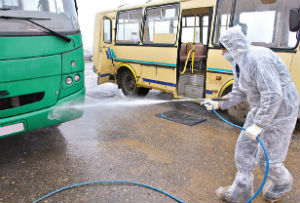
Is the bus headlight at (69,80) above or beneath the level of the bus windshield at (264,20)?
beneath

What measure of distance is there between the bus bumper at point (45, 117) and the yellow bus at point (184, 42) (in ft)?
10.1

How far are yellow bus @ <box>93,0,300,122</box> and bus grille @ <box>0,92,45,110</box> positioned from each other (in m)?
3.67

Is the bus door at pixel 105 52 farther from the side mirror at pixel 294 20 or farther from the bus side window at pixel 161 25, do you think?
the side mirror at pixel 294 20

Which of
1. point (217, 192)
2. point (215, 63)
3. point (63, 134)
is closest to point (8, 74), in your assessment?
point (63, 134)

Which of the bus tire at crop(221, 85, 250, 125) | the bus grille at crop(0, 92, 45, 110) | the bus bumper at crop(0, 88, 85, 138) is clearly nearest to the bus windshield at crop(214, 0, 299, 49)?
the bus tire at crop(221, 85, 250, 125)

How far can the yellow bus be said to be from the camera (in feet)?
15.3

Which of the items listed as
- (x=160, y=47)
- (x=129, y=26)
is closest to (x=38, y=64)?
(x=160, y=47)

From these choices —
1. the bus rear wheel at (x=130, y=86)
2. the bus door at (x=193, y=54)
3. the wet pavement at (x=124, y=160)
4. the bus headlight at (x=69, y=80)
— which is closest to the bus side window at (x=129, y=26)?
the bus rear wheel at (x=130, y=86)

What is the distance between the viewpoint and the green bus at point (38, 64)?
3.08m

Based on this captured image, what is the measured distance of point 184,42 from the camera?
7.25 metres

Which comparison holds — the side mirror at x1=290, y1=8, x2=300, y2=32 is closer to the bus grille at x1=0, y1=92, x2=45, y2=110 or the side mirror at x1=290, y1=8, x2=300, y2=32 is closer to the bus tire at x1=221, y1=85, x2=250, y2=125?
the bus tire at x1=221, y1=85, x2=250, y2=125

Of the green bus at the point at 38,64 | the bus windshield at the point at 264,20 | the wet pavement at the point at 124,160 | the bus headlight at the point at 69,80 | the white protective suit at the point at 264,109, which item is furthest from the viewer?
the bus windshield at the point at 264,20

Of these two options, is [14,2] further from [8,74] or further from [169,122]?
[169,122]

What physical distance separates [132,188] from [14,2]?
3.01 meters
